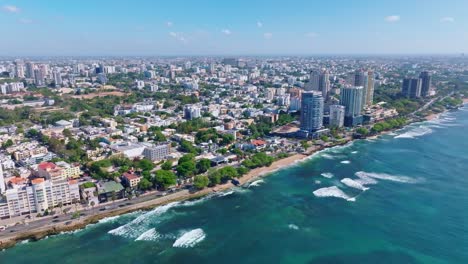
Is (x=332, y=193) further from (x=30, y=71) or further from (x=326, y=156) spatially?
(x=30, y=71)

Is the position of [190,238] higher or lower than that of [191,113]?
lower

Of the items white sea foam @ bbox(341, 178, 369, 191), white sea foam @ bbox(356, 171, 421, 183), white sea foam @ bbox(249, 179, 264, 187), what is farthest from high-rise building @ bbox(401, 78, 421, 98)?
white sea foam @ bbox(249, 179, 264, 187)

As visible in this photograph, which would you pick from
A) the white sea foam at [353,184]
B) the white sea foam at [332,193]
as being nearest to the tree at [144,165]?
the white sea foam at [332,193]

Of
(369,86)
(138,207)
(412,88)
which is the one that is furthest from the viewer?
(412,88)

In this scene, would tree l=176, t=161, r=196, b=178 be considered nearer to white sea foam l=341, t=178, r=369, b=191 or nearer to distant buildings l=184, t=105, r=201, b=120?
white sea foam l=341, t=178, r=369, b=191

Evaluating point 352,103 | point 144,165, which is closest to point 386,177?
point 144,165

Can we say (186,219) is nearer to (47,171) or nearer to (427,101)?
(47,171)
